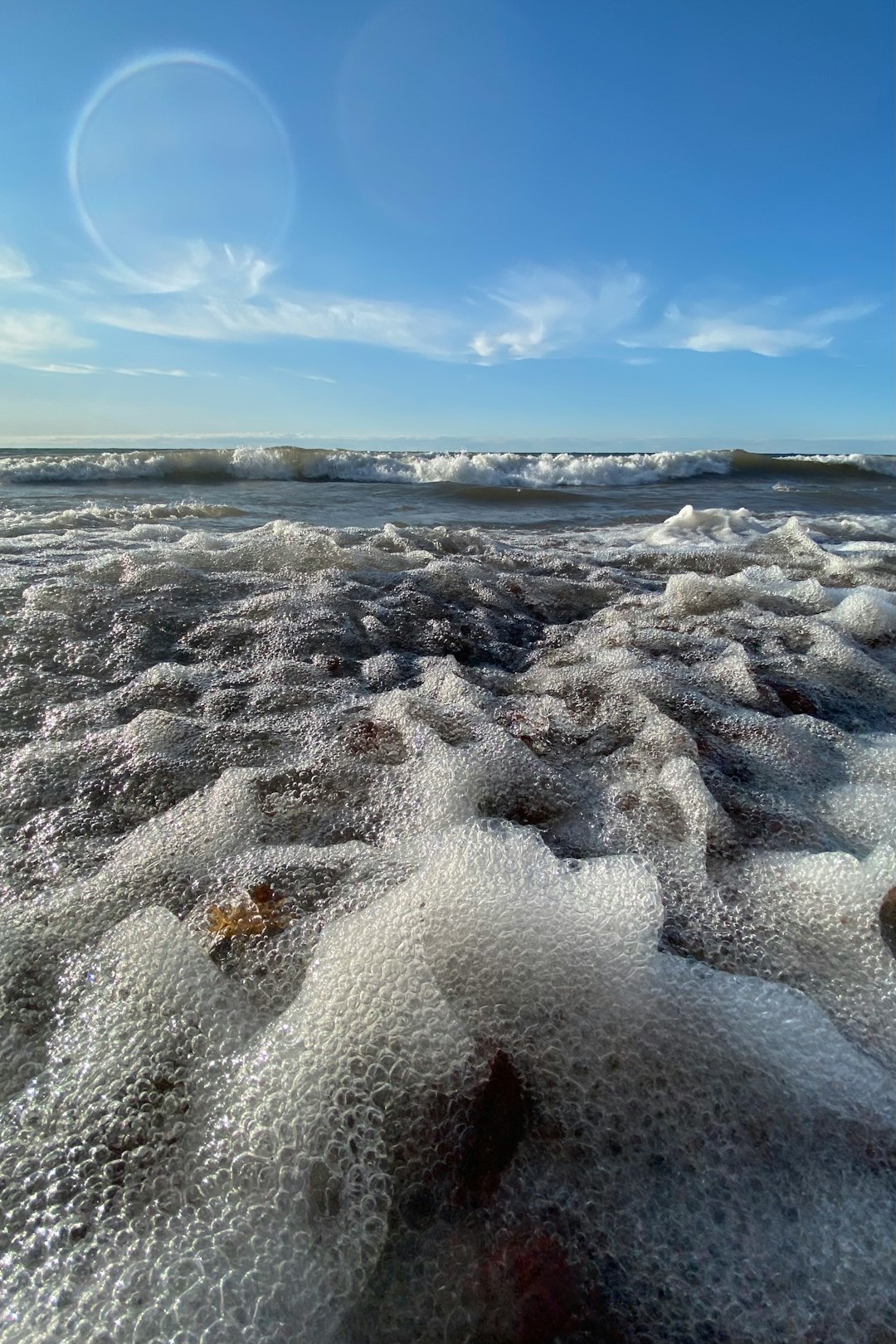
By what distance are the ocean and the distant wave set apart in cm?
1171


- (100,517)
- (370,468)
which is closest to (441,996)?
(100,517)

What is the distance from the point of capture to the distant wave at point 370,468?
1303cm

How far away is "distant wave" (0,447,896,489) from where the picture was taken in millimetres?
13031

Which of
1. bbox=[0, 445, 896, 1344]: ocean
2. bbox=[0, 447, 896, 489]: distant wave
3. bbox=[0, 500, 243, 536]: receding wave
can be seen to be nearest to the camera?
bbox=[0, 445, 896, 1344]: ocean

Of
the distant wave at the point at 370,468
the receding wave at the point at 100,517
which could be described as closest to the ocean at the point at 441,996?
the receding wave at the point at 100,517

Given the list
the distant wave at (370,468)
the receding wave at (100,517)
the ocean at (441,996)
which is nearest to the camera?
the ocean at (441,996)

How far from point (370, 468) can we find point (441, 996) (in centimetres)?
1522

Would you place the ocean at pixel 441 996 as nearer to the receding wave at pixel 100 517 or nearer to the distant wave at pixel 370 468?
the receding wave at pixel 100 517

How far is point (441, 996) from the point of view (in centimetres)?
111

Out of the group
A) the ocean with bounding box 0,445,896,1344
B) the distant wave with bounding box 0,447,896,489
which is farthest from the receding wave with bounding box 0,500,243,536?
the distant wave with bounding box 0,447,896,489

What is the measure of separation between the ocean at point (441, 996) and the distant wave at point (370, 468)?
1171 centimetres

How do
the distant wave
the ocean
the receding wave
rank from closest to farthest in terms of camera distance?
the ocean
the receding wave
the distant wave

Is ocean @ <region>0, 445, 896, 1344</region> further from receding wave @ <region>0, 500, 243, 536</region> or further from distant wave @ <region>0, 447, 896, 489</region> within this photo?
distant wave @ <region>0, 447, 896, 489</region>

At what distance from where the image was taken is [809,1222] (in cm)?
88
